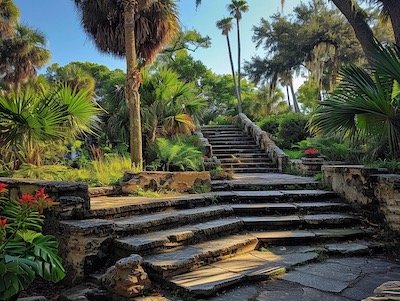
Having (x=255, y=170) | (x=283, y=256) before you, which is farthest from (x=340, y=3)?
(x=283, y=256)

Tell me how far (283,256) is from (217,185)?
9.10 ft

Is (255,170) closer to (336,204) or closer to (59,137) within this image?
(336,204)

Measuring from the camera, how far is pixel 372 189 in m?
4.96

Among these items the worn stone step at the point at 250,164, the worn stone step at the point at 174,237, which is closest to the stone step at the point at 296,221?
the worn stone step at the point at 174,237

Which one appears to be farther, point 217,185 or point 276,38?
point 276,38

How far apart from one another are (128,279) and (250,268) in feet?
4.07

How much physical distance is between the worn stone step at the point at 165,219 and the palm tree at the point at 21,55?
566 inches

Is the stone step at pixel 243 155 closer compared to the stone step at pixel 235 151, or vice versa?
the stone step at pixel 243 155

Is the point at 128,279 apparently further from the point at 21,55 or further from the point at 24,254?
the point at 21,55

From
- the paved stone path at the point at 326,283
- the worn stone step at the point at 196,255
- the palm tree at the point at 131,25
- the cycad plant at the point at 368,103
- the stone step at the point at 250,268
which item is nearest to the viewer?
the paved stone path at the point at 326,283

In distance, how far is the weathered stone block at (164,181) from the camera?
6.05 m

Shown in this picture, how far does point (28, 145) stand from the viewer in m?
5.82

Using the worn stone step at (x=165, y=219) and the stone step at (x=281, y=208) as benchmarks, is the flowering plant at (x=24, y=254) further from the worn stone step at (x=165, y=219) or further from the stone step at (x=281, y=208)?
the stone step at (x=281, y=208)

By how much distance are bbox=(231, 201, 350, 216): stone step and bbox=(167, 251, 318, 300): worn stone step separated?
3.57 ft
